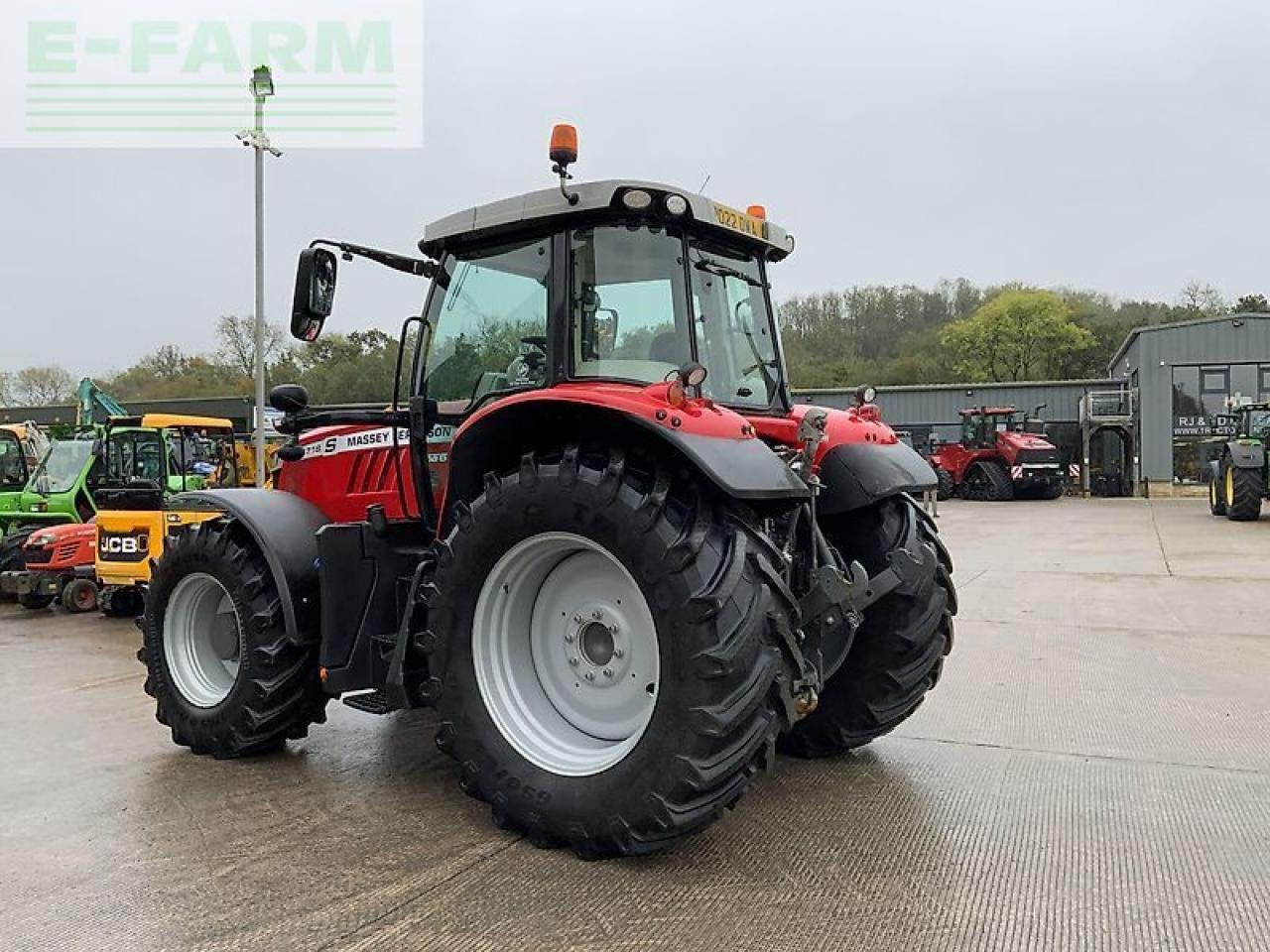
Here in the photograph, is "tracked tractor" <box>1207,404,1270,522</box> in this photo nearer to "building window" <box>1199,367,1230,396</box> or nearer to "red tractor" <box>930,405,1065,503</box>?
"red tractor" <box>930,405,1065,503</box>

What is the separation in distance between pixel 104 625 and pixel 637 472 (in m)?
8.07

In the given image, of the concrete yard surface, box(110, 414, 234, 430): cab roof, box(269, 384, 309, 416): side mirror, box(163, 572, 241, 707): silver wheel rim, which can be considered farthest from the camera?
box(110, 414, 234, 430): cab roof

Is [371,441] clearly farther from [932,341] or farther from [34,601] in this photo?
[932,341]

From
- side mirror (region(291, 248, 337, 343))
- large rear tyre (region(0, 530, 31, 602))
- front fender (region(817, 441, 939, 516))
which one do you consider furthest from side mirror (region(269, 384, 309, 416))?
large rear tyre (region(0, 530, 31, 602))

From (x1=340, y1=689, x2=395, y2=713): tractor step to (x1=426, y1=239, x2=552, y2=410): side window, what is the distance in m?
1.33

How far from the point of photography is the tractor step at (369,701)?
4.35 m

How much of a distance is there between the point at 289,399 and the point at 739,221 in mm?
2178

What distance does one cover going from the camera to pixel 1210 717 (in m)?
5.29

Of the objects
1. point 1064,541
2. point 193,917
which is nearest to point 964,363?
point 1064,541

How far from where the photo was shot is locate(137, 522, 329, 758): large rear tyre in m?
4.43

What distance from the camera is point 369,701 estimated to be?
14.7 ft

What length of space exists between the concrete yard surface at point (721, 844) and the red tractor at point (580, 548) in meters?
0.26

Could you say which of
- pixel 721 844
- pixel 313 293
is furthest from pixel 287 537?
pixel 721 844

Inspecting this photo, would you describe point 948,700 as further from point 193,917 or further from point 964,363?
point 964,363
